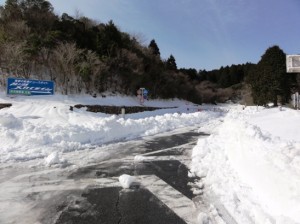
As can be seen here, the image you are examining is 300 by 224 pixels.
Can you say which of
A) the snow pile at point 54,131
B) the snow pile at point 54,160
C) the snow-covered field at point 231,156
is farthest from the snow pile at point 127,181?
the snow pile at point 54,131

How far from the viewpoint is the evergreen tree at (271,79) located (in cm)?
3438

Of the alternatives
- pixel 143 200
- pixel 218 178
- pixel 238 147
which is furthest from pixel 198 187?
pixel 238 147

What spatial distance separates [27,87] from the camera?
19359 mm

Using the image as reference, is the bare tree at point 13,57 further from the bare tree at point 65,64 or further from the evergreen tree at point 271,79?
the evergreen tree at point 271,79

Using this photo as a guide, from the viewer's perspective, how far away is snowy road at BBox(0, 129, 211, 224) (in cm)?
427

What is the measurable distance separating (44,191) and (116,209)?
1.65 m

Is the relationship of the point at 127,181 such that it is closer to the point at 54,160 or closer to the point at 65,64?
the point at 54,160

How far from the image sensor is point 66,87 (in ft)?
86.5

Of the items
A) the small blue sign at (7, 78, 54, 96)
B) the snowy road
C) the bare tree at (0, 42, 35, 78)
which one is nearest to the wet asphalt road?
the snowy road

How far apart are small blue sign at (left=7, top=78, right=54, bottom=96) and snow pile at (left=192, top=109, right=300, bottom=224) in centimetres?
1534

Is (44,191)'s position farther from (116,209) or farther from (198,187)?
(198,187)

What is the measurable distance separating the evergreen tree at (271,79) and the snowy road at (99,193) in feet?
98.1

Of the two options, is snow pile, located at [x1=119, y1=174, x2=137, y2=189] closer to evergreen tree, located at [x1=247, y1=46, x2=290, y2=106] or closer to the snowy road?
the snowy road

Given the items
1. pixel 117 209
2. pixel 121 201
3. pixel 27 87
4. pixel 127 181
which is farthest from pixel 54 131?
pixel 27 87
